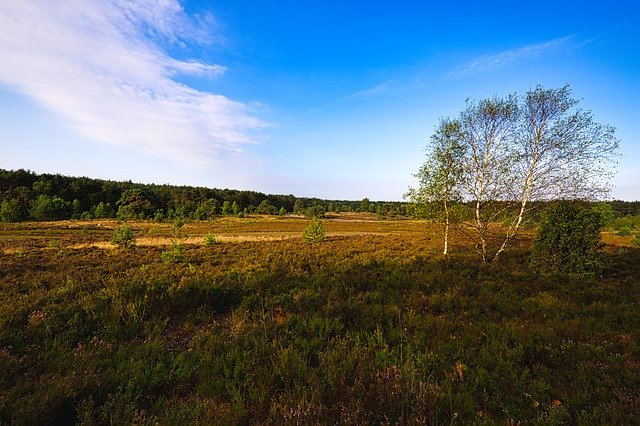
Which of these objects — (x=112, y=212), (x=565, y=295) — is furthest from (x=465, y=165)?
(x=112, y=212)

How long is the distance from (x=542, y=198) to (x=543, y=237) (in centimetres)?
216

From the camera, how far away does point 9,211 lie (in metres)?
66.2

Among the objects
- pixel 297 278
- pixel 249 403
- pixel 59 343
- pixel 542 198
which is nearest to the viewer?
pixel 249 403

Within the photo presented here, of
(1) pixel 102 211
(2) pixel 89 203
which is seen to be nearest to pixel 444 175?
(1) pixel 102 211

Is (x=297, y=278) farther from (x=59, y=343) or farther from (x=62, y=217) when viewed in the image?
(x=62, y=217)

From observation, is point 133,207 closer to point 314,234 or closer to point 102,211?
point 102,211

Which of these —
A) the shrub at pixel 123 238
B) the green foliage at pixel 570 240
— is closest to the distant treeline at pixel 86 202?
the shrub at pixel 123 238

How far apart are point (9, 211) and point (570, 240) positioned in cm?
9601

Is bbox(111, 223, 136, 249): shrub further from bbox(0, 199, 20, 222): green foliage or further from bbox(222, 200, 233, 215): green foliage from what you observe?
bbox(222, 200, 233, 215): green foliage

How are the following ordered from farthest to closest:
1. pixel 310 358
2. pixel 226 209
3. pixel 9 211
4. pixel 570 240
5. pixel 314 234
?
pixel 226 209 → pixel 9 211 → pixel 314 234 → pixel 570 240 → pixel 310 358

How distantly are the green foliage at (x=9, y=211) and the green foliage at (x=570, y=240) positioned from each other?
94597mm

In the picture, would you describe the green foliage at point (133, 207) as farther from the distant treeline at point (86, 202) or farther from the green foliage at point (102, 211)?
the green foliage at point (102, 211)

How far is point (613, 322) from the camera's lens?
22.2ft

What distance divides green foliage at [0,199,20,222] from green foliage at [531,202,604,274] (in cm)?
Result: 9460
